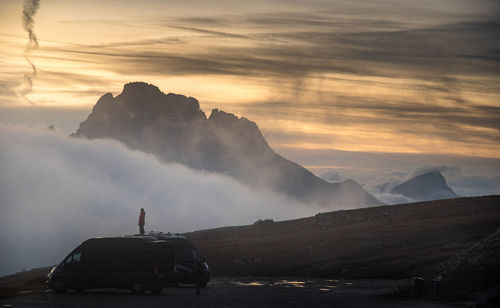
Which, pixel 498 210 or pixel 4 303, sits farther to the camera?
pixel 498 210

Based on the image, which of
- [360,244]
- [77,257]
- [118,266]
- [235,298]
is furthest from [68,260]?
[360,244]

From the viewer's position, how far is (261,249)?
204 feet

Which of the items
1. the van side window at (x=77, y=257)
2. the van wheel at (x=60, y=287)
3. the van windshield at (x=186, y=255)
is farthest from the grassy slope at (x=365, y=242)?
the van wheel at (x=60, y=287)

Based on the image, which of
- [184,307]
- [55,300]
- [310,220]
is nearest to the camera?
[184,307]

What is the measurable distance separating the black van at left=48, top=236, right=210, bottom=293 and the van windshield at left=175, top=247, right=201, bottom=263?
314 cm

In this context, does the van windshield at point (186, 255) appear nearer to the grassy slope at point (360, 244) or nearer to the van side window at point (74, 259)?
the van side window at point (74, 259)

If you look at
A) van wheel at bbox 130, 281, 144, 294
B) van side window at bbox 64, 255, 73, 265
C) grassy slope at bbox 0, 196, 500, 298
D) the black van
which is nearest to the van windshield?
the black van

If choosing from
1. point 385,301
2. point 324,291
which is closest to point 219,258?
point 324,291

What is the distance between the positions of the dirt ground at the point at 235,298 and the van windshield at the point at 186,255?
1.35 meters

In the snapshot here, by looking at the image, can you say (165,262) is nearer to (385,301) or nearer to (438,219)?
(385,301)

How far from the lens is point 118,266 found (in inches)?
1167

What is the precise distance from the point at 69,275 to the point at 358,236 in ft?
118

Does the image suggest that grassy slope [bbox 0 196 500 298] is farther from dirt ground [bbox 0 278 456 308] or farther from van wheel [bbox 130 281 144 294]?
van wheel [bbox 130 281 144 294]

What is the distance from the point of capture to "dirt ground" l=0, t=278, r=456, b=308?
84.5 ft
